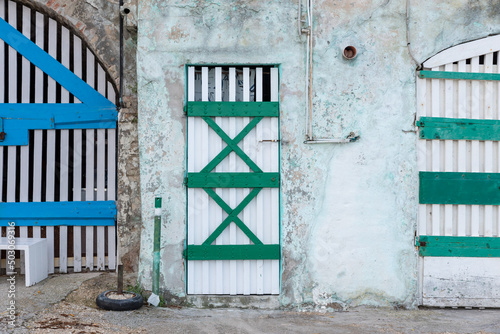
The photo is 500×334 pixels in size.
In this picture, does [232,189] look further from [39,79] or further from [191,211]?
[39,79]

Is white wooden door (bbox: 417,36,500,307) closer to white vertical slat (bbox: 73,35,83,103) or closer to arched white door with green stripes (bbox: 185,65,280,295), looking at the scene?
arched white door with green stripes (bbox: 185,65,280,295)

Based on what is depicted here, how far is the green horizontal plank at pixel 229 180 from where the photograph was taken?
505 cm

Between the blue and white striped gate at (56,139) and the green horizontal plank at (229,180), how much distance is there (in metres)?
1.49

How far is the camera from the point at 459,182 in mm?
5102

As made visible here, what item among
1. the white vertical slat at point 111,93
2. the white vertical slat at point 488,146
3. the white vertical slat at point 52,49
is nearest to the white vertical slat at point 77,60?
the white vertical slat at point 52,49

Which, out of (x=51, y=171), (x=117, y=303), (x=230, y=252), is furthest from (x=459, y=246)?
(x=51, y=171)

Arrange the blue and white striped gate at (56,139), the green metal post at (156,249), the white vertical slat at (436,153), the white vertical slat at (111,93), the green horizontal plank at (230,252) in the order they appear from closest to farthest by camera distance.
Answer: the green metal post at (156,249)
the green horizontal plank at (230,252)
the white vertical slat at (436,153)
the blue and white striped gate at (56,139)
the white vertical slat at (111,93)

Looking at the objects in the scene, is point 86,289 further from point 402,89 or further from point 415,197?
point 402,89

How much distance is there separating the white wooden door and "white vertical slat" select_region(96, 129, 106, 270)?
3874 millimetres

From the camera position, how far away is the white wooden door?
5.11 meters

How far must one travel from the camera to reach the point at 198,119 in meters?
5.10

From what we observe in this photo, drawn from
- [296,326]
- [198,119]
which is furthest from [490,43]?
[296,326]

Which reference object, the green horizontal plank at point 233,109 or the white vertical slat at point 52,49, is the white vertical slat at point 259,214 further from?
the white vertical slat at point 52,49

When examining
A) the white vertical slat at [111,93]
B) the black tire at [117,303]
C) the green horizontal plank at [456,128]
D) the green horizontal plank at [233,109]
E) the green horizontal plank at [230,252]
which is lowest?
the black tire at [117,303]
